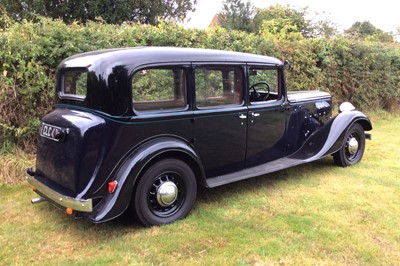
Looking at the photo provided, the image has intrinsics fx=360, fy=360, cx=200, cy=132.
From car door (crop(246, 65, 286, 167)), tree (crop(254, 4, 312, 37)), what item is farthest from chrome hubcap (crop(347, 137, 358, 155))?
tree (crop(254, 4, 312, 37))

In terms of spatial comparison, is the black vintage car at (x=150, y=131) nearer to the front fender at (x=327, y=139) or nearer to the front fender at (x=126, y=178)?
the front fender at (x=126, y=178)

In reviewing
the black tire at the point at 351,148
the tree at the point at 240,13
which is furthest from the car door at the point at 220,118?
the tree at the point at 240,13

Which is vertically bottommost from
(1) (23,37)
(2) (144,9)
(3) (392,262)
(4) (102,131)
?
(3) (392,262)

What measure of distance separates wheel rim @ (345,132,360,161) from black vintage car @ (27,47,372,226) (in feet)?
4.49

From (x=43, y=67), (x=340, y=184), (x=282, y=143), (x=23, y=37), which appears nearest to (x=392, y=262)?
(x=340, y=184)

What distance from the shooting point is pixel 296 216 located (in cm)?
393

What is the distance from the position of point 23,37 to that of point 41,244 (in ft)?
10.6

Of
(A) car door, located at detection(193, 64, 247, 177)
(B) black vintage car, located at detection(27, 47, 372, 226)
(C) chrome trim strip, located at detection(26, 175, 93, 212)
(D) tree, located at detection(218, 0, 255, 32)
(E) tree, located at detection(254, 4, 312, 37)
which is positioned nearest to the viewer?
(C) chrome trim strip, located at detection(26, 175, 93, 212)

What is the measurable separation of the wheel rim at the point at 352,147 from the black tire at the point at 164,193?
9.94 feet

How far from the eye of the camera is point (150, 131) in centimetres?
363

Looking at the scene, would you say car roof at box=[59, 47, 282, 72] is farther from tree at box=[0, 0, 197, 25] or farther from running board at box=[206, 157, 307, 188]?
tree at box=[0, 0, 197, 25]

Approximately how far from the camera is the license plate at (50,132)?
11.6 ft

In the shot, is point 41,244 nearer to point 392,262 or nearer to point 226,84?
point 226,84

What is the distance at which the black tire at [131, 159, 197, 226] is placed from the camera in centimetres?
354
